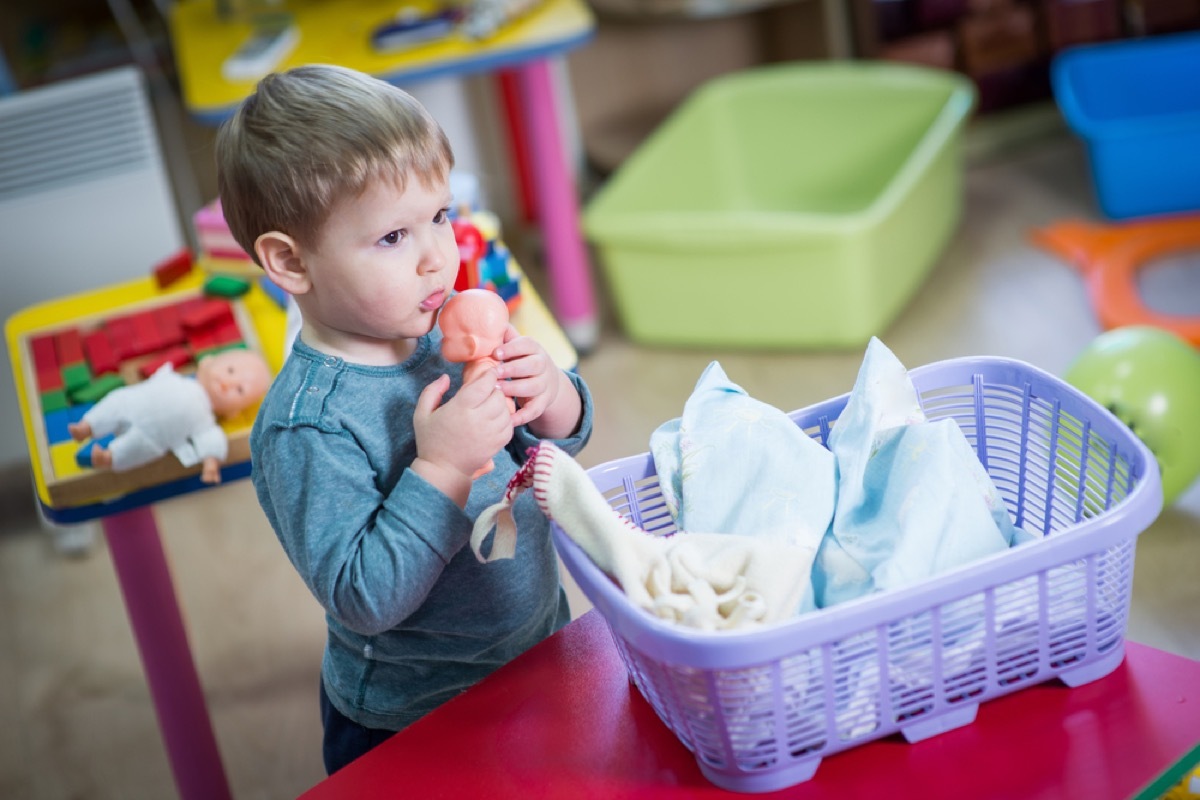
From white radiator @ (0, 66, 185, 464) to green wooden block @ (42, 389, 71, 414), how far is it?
847 mm

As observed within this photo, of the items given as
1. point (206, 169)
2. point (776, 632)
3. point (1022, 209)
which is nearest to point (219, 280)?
point (776, 632)

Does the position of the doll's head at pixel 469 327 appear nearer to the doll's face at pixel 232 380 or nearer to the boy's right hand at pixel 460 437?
the boy's right hand at pixel 460 437

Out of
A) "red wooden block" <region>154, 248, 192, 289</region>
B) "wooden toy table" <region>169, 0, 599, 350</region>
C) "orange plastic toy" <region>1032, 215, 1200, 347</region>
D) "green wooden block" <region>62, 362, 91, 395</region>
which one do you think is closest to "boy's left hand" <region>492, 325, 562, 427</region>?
"green wooden block" <region>62, 362, 91, 395</region>

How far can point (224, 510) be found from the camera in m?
2.15

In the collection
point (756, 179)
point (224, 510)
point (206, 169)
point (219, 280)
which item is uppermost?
point (219, 280)

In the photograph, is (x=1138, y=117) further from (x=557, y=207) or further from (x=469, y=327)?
(x=469, y=327)

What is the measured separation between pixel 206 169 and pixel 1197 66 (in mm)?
2058

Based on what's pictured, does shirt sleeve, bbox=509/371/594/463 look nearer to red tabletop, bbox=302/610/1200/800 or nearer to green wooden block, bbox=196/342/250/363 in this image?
red tabletop, bbox=302/610/1200/800

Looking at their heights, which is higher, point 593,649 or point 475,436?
point 475,436

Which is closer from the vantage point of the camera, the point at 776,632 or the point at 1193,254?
the point at 776,632

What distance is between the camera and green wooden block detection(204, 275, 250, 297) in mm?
1411

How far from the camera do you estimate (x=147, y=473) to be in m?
1.11

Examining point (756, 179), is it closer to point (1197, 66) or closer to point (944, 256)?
point (944, 256)

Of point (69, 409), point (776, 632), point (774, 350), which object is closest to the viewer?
point (776, 632)
